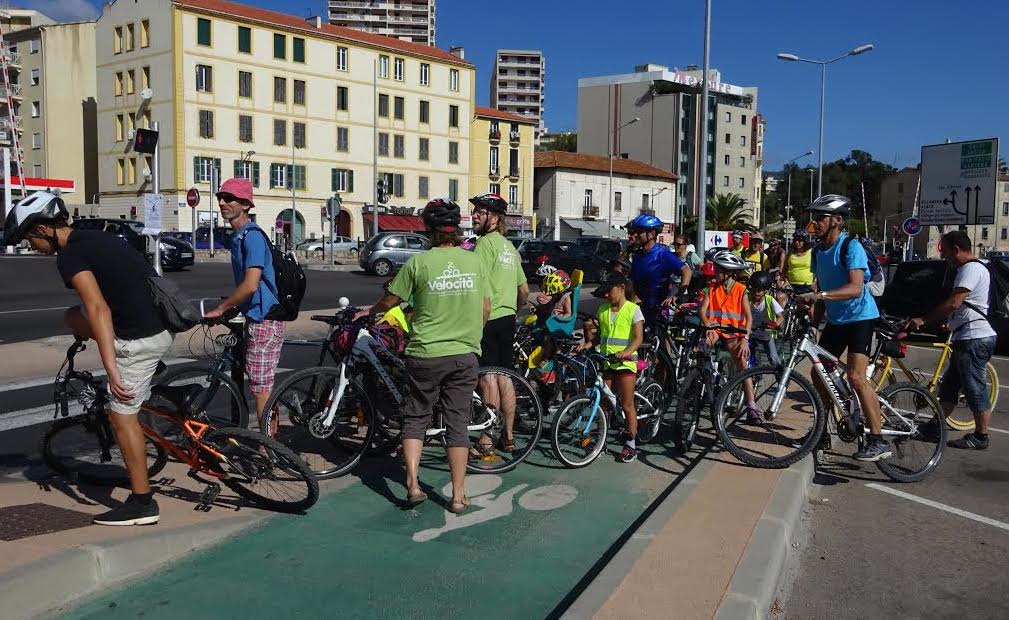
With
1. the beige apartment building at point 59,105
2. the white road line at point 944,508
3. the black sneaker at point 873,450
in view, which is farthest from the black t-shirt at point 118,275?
the beige apartment building at point 59,105

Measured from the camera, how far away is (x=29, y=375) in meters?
8.96

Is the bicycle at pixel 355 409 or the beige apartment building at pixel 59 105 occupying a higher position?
the beige apartment building at pixel 59 105

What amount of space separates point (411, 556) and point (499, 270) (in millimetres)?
2156

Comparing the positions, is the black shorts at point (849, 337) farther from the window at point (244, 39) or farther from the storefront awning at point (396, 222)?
the window at point (244, 39)

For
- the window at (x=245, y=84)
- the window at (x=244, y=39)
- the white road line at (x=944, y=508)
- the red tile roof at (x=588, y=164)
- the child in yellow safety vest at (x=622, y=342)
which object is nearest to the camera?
the white road line at (x=944, y=508)

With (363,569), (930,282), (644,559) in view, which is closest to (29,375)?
(363,569)

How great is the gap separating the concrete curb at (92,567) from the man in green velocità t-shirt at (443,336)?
1086mm

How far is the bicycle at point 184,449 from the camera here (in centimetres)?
455

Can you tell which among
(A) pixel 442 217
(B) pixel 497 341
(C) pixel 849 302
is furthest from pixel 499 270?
(C) pixel 849 302

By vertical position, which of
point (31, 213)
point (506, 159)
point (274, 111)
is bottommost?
point (31, 213)

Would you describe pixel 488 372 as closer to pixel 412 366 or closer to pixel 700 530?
pixel 412 366

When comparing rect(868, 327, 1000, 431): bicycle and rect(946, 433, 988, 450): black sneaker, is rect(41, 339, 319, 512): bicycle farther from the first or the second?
rect(946, 433, 988, 450): black sneaker

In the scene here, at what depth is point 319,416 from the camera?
5293 mm

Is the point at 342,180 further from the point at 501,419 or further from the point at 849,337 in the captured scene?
the point at 849,337
